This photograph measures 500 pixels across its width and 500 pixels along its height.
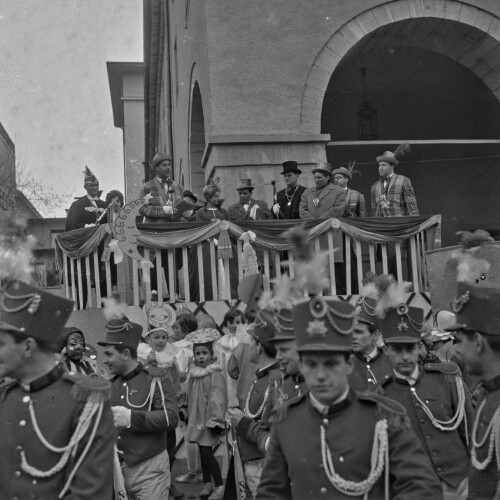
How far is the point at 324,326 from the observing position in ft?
12.1

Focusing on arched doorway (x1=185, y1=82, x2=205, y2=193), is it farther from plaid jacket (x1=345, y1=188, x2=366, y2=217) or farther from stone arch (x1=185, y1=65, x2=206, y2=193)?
plaid jacket (x1=345, y1=188, x2=366, y2=217)

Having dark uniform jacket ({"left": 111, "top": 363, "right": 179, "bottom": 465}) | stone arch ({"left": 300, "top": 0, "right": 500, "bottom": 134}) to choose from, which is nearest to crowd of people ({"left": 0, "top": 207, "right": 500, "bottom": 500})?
dark uniform jacket ({"left": 111, "top": 363, "right": 179, "bottom": 465})

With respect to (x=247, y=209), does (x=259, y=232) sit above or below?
below

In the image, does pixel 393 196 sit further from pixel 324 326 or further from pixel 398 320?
pixel 324 326

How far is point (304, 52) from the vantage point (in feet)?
50.0

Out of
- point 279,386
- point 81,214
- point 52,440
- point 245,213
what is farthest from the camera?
point 245,213

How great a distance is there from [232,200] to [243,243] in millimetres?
3348

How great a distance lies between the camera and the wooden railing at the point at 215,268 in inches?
446

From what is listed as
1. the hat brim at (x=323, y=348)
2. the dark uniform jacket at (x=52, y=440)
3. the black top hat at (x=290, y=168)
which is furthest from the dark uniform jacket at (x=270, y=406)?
the black top hat at (x=290, y=168)

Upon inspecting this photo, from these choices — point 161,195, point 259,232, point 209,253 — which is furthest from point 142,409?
point 161,195

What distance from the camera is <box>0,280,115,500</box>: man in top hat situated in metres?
3.96

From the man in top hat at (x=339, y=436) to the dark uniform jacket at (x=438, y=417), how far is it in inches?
63.3

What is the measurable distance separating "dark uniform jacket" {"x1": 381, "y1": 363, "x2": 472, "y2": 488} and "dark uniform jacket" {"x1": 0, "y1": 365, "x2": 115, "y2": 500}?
79.6 inches

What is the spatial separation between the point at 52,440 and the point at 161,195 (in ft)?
27.9
